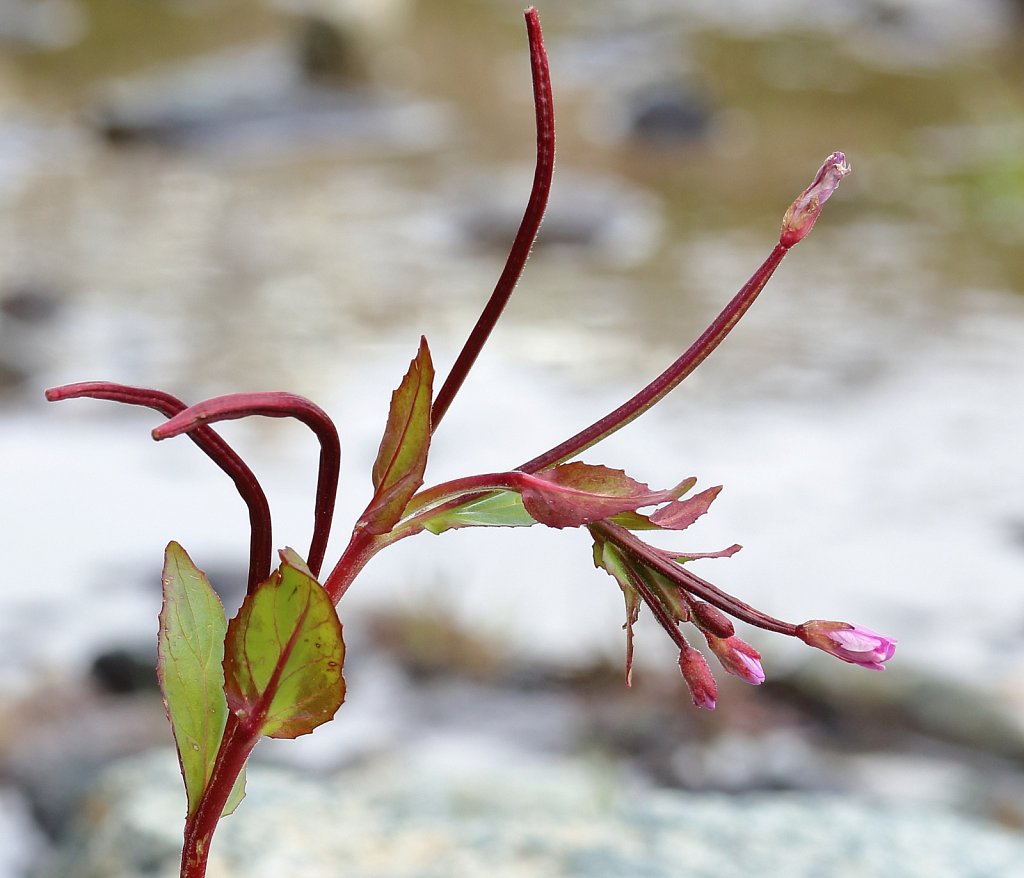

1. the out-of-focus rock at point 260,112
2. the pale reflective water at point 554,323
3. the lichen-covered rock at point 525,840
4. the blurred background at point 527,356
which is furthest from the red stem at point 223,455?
the out-of-focus rock at point 260,112

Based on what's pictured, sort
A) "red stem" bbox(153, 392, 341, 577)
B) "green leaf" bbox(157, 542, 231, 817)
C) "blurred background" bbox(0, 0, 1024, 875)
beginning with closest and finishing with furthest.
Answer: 1. "red stem" bbox(153, 392, 341, 577)
2. "green leaf" bbox(157, 542, 231, 817)
3. "blurred background" bbox(0, 0, 1024, 875)

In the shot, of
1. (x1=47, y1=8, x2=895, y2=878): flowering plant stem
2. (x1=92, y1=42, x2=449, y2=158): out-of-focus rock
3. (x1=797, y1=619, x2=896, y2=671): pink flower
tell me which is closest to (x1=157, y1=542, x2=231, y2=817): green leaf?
(x1=47, y1=8, x2=895, y2=878): flowering plant stem

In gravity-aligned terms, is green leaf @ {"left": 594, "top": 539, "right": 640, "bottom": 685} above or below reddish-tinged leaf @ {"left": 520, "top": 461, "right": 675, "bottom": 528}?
below

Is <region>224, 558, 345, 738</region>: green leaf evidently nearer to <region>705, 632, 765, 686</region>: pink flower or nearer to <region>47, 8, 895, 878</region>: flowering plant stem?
<region>47, 8, 895, 878</region>: flowering plant stem

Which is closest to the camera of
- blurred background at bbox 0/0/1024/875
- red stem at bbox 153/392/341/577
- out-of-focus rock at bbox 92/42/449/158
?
red stem at bbox 153/392/341/577

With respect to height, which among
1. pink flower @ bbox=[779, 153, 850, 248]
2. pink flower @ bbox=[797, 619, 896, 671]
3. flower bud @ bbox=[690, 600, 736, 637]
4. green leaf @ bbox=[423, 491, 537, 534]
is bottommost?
flower bud @ bbox=[690, 600, 736, 637]

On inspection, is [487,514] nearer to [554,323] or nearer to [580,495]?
[580,495]

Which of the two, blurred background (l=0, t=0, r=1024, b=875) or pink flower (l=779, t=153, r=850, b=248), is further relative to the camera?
blurred background (l=0, t=0, r=1024, b=875)


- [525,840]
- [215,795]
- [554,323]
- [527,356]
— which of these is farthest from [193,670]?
[554,323]

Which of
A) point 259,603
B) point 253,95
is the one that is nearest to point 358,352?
point 253,95
